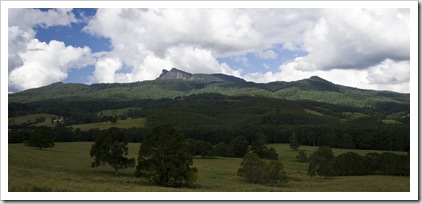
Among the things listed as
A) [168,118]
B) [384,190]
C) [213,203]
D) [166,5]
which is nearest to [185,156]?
[213,203]

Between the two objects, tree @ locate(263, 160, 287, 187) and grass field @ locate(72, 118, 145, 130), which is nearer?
tree @ locate(263, 160, 287, 187)

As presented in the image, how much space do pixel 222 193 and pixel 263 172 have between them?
28.4ft

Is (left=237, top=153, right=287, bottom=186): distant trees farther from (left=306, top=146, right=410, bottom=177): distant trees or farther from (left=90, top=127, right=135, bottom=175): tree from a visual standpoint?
(left=90, top=127, right=135, bottom=175): tree

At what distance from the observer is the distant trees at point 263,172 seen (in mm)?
19141

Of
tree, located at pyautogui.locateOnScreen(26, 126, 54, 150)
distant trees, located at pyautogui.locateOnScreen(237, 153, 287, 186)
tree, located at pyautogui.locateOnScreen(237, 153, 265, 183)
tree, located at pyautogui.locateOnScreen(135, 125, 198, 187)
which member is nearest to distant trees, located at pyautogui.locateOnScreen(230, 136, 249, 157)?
distant trees, located at pyautogui.locateOnScreen(237, 153, 287, 186)

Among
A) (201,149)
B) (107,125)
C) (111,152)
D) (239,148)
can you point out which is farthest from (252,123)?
(111,152)

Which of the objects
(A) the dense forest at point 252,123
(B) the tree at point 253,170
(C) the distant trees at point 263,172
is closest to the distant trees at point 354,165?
(A) the dense forest at point 252,123

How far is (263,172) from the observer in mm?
20594

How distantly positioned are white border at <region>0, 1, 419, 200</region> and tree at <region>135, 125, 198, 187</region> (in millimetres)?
4260

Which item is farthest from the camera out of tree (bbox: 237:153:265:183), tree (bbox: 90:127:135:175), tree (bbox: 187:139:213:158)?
tree (bbox: 187:139:213:158)

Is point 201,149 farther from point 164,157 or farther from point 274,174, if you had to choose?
point 164,157

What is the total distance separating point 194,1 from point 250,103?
105m

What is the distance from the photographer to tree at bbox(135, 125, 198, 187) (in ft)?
54.4

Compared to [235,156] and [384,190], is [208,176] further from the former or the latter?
[235,156]
